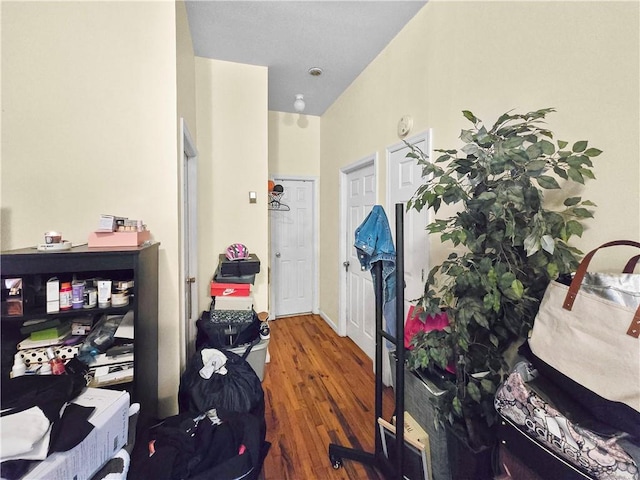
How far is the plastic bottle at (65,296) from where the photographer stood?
115 centimetres

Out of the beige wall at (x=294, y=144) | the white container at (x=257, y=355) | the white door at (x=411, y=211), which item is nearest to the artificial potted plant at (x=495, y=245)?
the white door at (x=411, y=211)

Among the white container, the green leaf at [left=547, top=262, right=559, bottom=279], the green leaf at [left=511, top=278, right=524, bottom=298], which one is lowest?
the white container

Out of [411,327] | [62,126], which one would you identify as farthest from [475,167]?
[62,126]

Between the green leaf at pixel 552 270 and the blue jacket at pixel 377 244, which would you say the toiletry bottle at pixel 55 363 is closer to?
the blue jacket at pixel 377 244

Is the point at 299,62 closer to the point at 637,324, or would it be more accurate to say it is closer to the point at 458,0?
the point at 458,0

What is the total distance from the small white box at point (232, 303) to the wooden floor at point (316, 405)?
690 millimetres

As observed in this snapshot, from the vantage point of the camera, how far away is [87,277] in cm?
135

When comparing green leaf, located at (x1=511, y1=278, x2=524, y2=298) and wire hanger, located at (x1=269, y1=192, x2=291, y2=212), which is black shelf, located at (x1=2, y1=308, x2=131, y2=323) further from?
wire hanger, located at (x1=269, y1=192, x2=291, y2=212)

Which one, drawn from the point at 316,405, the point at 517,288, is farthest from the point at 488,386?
the point at 316,405

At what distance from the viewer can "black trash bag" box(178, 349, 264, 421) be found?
1.53 m

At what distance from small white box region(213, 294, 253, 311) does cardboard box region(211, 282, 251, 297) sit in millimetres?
35

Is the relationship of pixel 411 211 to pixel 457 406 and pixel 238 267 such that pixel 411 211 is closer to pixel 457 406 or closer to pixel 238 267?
pixel 457 406

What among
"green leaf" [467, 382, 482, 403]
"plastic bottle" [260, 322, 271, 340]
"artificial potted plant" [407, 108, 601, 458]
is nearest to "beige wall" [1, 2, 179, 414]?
"plastic bottle" [260, 322, 271, 340]

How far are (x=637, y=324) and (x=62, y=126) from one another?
2.42m
